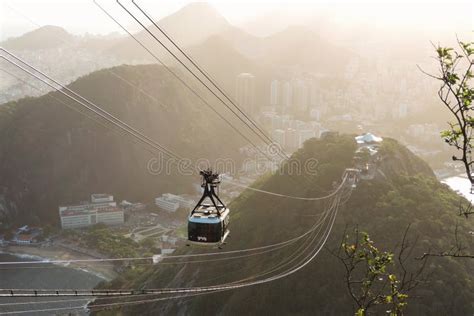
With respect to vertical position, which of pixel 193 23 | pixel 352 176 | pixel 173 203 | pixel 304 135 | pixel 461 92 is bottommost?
pixel 173 203

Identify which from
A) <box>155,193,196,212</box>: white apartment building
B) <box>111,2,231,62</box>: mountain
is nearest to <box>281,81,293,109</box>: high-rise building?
<box>111,2,231,62</box>: mountain

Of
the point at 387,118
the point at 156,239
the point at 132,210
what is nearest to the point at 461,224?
the point at 156,239

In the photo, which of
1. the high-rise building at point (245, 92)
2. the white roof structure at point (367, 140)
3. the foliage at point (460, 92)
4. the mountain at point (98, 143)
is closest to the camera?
the foliage at point (460, 92)

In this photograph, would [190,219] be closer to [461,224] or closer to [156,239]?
[461,224]

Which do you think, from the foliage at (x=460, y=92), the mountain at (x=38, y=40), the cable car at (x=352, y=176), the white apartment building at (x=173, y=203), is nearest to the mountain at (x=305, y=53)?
the mountain at (x=38, y=40)

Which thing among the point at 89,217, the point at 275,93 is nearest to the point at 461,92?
the point at 89,217

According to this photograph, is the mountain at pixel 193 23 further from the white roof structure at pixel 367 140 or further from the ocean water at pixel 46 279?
the white roof structure at pixel 367 140

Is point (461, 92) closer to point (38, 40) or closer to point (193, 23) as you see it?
point (38, 40)
